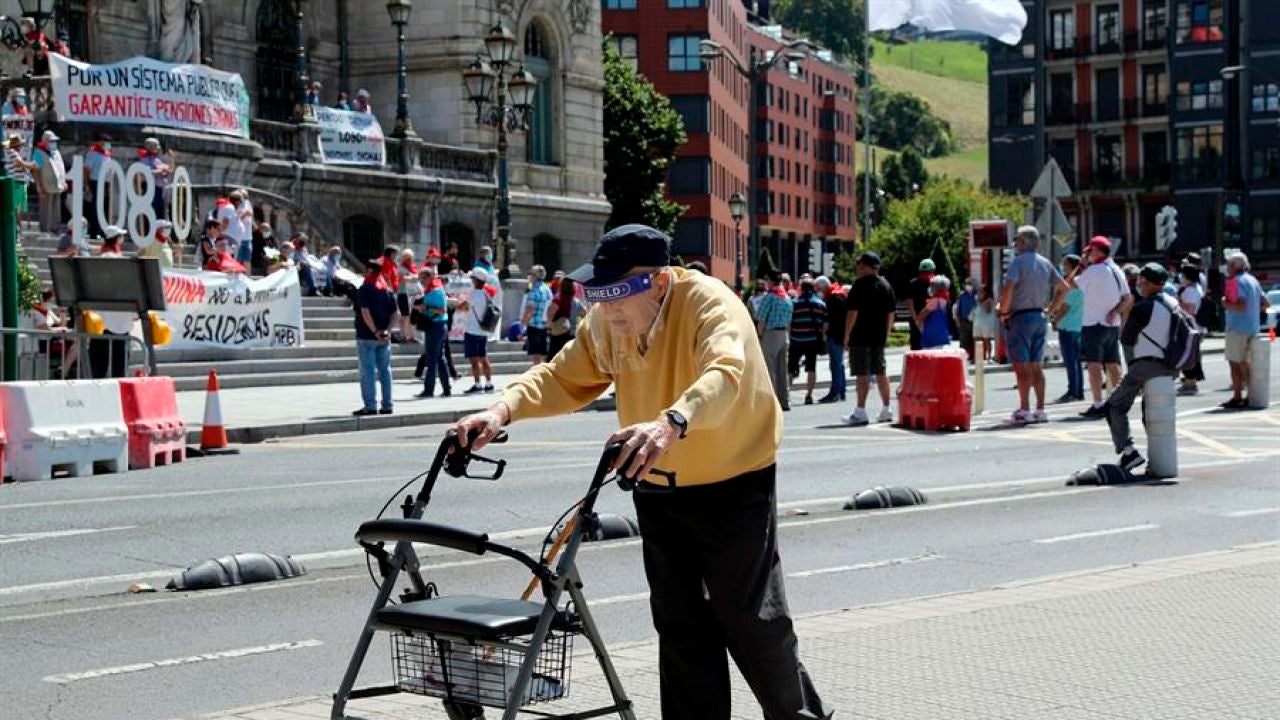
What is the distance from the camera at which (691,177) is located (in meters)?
96.4

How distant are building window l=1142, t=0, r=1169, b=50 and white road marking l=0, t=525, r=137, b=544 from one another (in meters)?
87.9

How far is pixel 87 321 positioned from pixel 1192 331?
12626 mm

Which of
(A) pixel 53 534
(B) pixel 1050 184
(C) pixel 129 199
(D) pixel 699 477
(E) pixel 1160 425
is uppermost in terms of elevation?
(C) pixel 129 199

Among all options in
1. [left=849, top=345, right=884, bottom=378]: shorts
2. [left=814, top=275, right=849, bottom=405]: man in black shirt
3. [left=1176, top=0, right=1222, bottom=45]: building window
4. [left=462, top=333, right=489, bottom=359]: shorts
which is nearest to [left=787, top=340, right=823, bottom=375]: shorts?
[left=814, top=275, right=849, bottom=405]: man in black shirt

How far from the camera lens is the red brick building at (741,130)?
308 ft

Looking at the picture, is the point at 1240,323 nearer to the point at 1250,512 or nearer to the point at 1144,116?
the point at 1250,512

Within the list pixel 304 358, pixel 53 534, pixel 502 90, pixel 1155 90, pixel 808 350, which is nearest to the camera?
pixel 53 534

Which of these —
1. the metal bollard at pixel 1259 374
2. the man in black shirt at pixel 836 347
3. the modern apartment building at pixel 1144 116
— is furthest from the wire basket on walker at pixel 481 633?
the modern apartment building at pixel 1144 116

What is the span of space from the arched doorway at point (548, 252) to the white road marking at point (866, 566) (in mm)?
40952

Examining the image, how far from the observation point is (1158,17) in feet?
312

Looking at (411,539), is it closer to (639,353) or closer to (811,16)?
(639,353)

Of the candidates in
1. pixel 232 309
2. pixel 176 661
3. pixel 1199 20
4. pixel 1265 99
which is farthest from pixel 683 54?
pixel 176 661

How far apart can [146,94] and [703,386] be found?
101 feet

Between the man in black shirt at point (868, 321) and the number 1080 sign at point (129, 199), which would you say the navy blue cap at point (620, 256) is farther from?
the number 1080 sign at point (129, 199)
